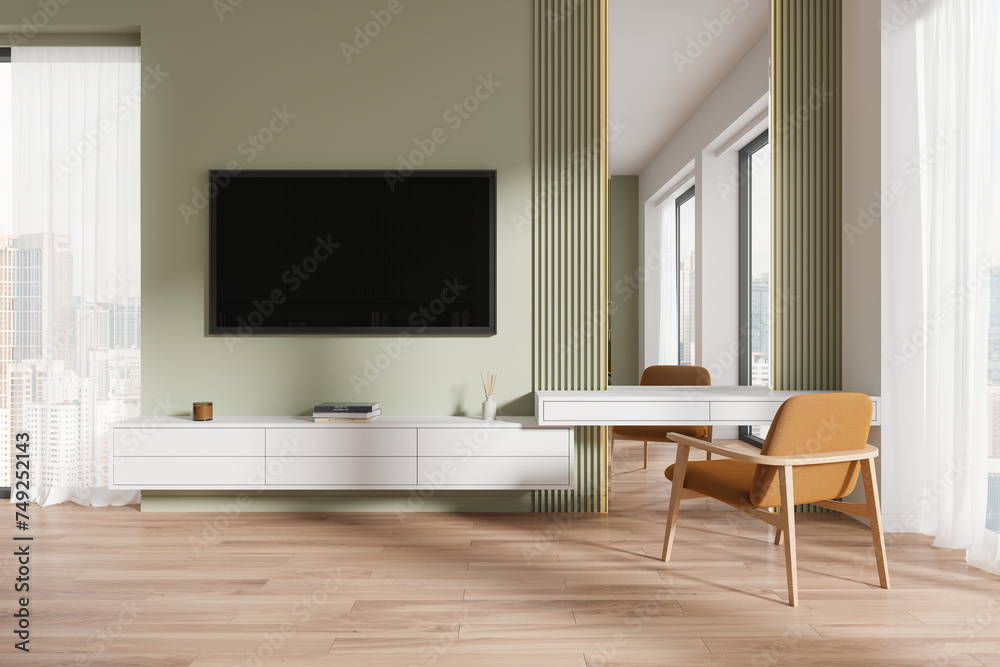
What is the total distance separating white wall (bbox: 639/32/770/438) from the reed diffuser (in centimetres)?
81

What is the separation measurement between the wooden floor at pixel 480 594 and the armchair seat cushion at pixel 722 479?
0.32 m

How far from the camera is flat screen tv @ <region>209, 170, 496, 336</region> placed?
3342 millimetres

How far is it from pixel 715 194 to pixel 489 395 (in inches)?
65.8

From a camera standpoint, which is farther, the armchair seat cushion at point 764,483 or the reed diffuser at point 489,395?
the reed diffuser at point 489,395

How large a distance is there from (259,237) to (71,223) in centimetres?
109

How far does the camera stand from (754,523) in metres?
3.20

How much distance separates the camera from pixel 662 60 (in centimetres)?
349

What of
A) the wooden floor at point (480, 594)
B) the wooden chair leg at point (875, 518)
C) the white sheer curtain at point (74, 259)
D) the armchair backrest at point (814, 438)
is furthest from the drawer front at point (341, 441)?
the wooden chair leg at point (875, 518)

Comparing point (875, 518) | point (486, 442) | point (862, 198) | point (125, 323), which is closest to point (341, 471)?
point (486, 442)

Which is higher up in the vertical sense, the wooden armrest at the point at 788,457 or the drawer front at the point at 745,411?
the drawer front at the point at 745,411

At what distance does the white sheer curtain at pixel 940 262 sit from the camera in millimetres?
2590

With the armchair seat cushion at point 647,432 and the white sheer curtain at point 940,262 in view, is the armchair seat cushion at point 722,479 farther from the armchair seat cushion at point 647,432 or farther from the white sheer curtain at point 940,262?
the white sheer curtain at point 940,262

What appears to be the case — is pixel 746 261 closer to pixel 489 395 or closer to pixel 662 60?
pixel 662 60

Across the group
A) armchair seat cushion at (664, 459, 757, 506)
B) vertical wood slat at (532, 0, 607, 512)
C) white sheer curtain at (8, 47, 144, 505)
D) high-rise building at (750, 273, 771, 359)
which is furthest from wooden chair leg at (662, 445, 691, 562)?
white sheer curtain at (8, 47, 144, 505)
